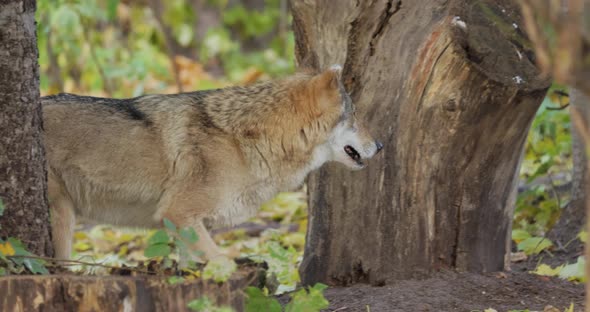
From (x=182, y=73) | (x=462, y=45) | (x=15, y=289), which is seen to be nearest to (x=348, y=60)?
(x=462, y=45)

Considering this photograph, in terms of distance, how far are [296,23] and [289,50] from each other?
32.9 ft

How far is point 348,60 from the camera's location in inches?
214

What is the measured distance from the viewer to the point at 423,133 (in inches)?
201

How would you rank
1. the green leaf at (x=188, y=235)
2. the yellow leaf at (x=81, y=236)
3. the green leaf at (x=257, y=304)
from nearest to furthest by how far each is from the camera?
1. the green leaf at (x=188, y=235)
2. the green leaf at (x=257, y=304)
3. the yellow leaf at (x=81, y=236)

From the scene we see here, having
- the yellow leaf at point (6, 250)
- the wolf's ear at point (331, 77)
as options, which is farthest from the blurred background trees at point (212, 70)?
the yellow leaf at point (6, 250)

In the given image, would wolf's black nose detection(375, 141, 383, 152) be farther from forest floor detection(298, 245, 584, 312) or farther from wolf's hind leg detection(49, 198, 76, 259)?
wolf's hind leg detection(49, 198, 76, 259)

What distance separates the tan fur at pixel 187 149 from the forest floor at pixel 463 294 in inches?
32.1

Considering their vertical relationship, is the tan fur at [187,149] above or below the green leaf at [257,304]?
above

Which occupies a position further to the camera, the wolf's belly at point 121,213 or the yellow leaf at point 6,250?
the wolf's belly at point 121,213

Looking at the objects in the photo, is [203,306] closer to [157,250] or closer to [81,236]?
[157,250]

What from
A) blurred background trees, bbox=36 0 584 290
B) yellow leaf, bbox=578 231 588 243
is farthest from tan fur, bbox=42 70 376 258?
yellow leaf, bbox=578 231 588 243

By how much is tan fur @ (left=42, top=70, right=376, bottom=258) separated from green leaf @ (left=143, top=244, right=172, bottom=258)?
4.93 ft

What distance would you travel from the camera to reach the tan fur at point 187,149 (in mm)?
5332

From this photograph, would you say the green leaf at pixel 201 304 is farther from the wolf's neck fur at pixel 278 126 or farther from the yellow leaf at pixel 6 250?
the wolf's neck fur at pixel 278 126
